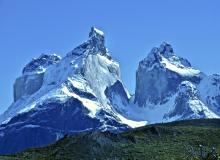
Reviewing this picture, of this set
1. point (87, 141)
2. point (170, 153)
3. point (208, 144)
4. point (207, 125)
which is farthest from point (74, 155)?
point (207, 125)

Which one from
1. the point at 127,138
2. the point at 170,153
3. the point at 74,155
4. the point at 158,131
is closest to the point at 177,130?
the point at 158,131

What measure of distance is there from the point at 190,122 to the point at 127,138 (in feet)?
154

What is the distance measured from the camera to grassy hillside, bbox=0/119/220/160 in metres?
101

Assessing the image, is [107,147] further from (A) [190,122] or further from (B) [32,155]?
(A) [190,122]

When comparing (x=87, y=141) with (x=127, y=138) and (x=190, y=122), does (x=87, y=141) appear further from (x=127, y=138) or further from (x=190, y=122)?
(x=190, y=122)

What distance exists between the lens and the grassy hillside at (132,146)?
101m

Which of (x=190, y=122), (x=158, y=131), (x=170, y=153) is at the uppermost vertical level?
(x=190, y=122)

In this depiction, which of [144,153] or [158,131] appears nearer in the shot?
[144,153]

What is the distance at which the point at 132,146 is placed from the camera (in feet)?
359

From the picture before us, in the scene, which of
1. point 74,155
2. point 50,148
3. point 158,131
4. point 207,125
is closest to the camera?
point 74,155

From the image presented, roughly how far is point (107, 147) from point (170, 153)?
9091 mm

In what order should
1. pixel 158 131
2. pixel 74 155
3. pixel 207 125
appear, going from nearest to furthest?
pixel 74 155
pixel 158 131
pixel 207 125

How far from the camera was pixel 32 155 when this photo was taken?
10525 cm

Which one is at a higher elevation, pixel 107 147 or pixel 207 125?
pixel 207 125
